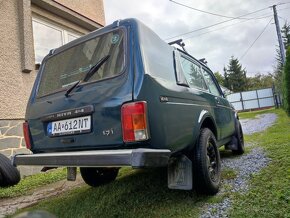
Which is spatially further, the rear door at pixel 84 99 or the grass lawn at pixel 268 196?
the grass lawn at pixel 268 196

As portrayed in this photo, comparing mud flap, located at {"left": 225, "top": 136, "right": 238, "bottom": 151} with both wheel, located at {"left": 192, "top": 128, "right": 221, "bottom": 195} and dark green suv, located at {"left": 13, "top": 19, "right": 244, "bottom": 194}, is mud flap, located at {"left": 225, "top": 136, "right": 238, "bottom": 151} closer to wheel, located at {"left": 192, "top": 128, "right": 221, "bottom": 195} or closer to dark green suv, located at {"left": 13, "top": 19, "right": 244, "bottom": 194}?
dark green suv, located at {"left": 13, "top": 19, "right": 244, "bottom": 194}

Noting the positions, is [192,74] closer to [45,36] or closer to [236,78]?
[45,36]

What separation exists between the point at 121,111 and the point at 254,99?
30.3 meters

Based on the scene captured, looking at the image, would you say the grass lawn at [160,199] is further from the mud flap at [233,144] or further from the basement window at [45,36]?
the basement window at [45,36]

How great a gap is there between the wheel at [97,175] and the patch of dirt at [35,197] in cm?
75

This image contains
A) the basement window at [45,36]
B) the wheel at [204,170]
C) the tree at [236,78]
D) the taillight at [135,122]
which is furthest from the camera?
the tree at [236,78]

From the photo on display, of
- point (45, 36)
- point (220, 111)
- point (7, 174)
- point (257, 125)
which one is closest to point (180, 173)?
point (7, 174)

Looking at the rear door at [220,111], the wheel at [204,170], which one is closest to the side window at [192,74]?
the rear door at [220,111]

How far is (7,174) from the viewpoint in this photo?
2.81m

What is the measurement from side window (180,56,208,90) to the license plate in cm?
150

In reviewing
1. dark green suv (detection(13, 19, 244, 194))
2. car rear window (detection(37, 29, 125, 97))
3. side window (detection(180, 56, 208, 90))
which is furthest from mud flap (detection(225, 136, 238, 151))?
car rear window (detection(37, 29, 125, 97))

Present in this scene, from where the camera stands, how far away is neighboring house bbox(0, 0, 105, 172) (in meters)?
6.51

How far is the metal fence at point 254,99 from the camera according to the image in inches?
1168

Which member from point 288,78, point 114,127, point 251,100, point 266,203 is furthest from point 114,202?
point 251,100
